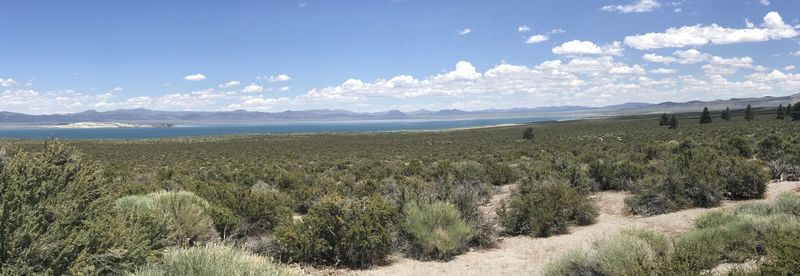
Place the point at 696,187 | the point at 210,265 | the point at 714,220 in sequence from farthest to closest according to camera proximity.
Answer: the point at 696,187
the point at 714,220
the point at 210,265

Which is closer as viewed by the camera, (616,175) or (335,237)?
(335,237)

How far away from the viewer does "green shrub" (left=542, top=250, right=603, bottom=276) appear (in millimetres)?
6504

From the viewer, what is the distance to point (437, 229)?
31.3ft

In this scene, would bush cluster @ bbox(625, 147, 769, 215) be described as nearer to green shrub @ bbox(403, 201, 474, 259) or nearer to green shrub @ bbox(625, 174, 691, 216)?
green shrub @ bbox(625, 174, 691, 216)

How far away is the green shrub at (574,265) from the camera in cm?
650

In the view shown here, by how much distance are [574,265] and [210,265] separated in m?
4.41

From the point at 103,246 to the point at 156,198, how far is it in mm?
4576

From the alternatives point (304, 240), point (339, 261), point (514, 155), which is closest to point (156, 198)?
point (304, 240)

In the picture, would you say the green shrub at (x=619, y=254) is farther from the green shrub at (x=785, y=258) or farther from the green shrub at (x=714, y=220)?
the green shrub at (x=714, y=220)

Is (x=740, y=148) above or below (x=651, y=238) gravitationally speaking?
above

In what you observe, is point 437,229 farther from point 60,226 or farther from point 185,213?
point 60,226

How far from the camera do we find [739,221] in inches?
333

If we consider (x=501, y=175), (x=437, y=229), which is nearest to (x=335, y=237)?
(x=437, y=229)

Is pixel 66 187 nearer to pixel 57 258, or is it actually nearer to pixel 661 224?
pixel 57 258
